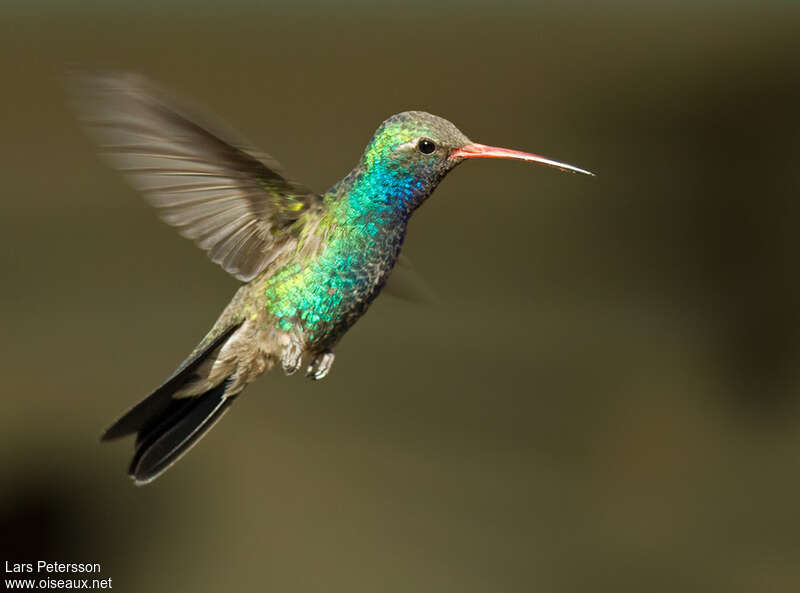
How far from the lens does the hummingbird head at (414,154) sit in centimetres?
80

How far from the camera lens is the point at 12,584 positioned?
2375 mm

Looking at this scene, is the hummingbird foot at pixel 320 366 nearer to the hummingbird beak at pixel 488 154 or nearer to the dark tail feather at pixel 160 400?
the dark tail feather at pixel 160 400

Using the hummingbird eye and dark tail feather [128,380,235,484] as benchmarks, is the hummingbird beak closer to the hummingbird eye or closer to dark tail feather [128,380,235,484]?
the hummingbird eye

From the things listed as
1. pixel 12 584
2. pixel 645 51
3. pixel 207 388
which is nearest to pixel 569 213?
pixel 645 51

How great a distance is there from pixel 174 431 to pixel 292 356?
138mm

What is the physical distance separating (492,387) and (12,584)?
4.34ft

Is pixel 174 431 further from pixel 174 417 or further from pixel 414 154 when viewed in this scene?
pixel 414 154

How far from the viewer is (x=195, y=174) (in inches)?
32.6

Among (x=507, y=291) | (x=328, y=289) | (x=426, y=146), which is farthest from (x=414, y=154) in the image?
(x=507, y=291)

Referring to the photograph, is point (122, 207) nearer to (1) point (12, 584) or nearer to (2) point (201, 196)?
(1) point (12, 584)

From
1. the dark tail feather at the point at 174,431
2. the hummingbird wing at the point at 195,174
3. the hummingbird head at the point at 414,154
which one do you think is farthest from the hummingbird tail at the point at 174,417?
the hummingbird head at the point at 414,154

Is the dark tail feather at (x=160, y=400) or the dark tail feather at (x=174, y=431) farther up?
the dark tail feather at (x=160, y=400)

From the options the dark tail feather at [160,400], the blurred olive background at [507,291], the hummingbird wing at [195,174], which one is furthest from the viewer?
the blurred olive background at [507,291]

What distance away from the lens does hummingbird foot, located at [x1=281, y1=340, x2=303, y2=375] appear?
90 cm
